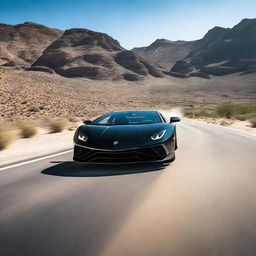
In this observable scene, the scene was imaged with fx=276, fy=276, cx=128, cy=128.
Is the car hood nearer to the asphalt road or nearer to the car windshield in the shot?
the asphalt road

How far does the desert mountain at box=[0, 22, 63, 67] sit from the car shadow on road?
455 feet

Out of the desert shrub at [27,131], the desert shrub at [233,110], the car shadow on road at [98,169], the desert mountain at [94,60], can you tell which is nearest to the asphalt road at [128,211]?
the car shadow on road at [98,169]

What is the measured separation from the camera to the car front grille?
488 centimetres

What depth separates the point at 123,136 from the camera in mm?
5172

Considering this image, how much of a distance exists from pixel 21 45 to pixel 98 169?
18301 cm

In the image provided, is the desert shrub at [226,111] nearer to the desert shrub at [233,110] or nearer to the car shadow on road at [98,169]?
the desert shrub at [233,110]

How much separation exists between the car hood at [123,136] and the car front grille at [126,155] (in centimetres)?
8

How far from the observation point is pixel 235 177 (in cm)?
465

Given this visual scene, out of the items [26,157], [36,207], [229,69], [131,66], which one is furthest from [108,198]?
[229,69]

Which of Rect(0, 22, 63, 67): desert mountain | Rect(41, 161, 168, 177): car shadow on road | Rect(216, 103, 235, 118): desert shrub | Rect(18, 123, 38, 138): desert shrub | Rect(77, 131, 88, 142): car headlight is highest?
Rect(0, 22, 63, 67): desert mountain

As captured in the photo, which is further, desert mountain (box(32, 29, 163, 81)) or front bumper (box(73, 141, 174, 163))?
desert mountain (box(32, 29, 163, 81))

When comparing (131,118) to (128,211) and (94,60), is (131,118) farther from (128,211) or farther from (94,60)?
(94,60)

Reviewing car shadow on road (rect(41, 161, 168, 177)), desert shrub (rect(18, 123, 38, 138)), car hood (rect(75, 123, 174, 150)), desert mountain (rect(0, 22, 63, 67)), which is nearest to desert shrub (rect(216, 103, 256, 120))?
desert shrub (rect(18, 123, 38, 138))

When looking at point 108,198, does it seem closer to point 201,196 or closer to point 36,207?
point 36,207
